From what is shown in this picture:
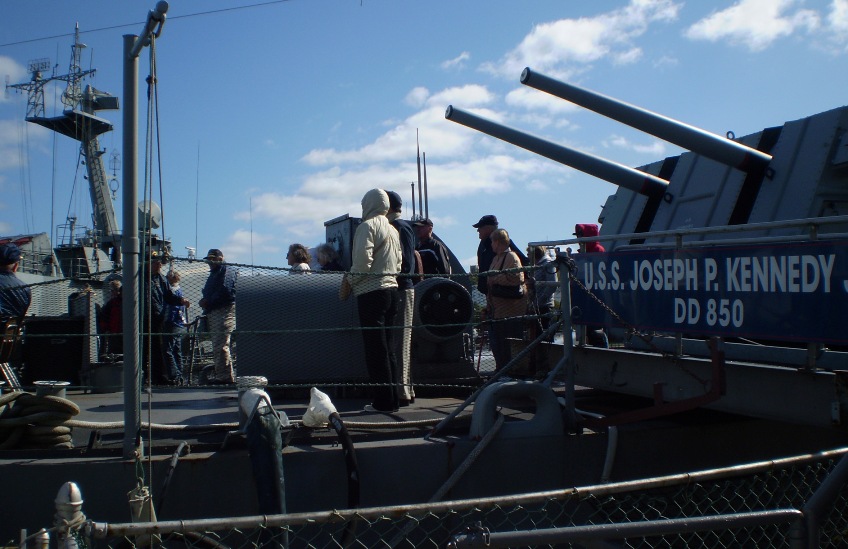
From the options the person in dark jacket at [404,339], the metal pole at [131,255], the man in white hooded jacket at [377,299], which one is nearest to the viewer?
the metal pole at [131,255]

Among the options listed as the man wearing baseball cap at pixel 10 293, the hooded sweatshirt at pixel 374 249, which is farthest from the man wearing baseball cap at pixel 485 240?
the man wearing baseball cap at pixel 10 293

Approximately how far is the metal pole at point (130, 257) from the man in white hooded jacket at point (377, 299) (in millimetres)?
1651

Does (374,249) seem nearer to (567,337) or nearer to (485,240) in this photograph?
(567,337)

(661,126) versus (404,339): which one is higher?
(661,126)

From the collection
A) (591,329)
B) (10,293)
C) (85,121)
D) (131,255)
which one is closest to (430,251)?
(591,329)

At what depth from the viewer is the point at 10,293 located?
627cm

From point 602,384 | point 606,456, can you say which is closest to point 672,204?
point 602,384

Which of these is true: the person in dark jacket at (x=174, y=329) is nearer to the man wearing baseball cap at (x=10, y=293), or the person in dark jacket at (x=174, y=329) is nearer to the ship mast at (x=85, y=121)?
the man wearing baseball cap at (x=10, y=293)

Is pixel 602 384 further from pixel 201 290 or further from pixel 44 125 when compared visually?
pixel 44 125

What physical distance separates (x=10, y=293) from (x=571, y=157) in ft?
18.7

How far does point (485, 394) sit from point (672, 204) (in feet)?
14.4

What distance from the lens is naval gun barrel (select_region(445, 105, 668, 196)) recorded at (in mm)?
8125

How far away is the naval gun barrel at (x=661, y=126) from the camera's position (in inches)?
274

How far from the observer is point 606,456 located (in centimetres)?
461
